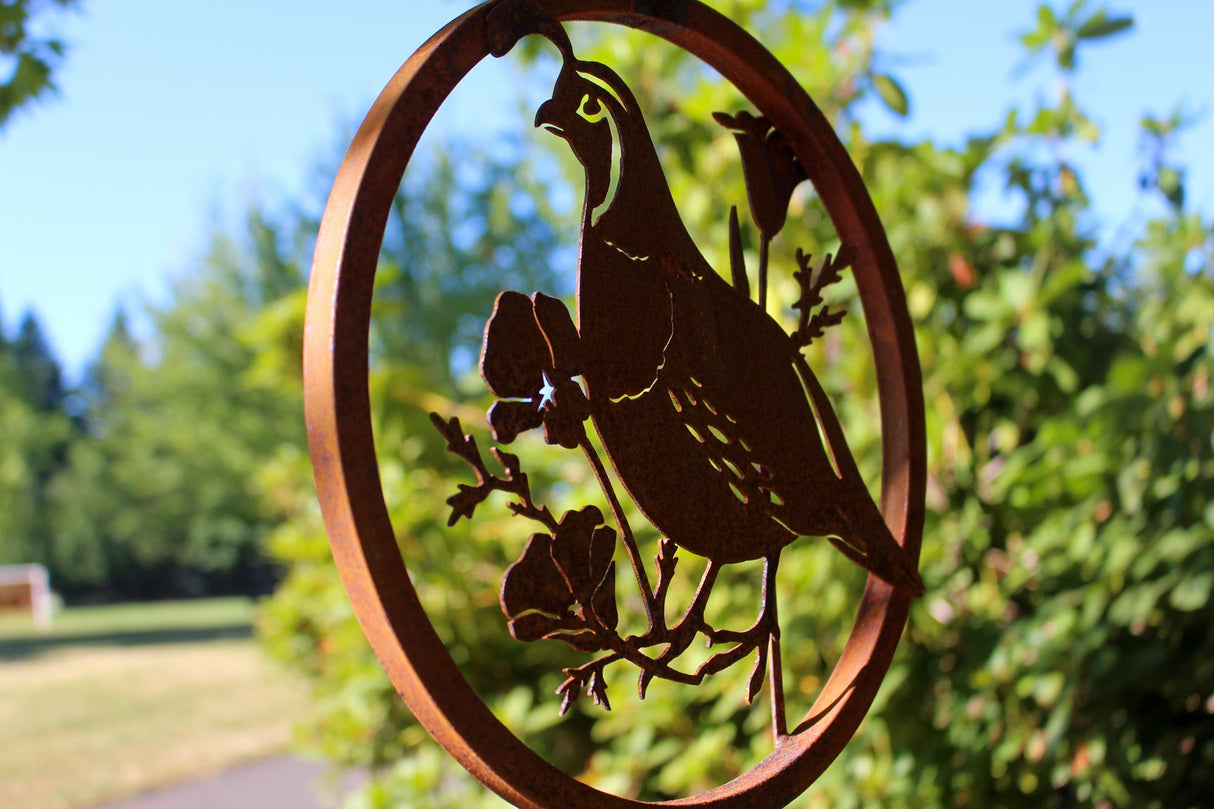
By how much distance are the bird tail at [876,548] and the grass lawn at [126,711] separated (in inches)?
133

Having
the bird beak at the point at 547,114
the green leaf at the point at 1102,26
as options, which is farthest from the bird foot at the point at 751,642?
the green leaf at the point at 1102,26

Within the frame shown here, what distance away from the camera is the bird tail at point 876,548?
0.96 m

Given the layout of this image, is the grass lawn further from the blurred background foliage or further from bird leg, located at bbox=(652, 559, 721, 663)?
bird leg, located at bbox=(652, 559, 721, 663)

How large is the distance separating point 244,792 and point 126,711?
290cm

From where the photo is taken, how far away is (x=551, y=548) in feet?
2.49

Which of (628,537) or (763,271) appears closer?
(628,537)

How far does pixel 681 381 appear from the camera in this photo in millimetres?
851

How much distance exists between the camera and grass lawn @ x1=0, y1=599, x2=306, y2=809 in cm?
528

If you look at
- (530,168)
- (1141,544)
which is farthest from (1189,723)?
(530,168)

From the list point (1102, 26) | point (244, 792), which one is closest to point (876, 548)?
point (1102, 26)

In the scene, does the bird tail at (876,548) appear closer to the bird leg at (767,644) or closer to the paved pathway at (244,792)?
the bird leg at (767,644)

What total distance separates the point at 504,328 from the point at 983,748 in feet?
4.67

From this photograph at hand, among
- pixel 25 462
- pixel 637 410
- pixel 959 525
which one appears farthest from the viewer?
pixel 25 462

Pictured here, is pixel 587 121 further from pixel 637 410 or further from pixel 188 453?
pixel 188 453
